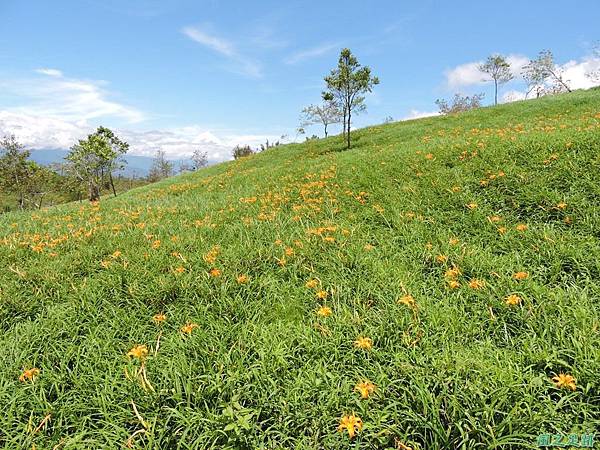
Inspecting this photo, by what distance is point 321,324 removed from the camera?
2492mm

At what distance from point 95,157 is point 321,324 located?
34558 millimetres

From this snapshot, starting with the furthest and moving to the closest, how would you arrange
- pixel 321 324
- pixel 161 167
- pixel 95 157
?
1. pixel 161 167
2. pixel 95 157
3. pixel 321 324

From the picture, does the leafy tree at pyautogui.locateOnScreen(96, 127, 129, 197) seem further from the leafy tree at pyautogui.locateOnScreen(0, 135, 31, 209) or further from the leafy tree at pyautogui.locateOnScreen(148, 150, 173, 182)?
the leafy tree at pyautogui.locateOnScreen(148, 150, 173, 182)

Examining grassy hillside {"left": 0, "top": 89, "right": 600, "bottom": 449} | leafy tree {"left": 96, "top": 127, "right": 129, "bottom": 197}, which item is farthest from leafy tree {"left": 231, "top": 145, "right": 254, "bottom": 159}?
grassy hillside {"left": 0, "top": 89, "right": 600, "bottom": 449}

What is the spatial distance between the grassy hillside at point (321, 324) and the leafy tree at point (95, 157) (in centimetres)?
2894

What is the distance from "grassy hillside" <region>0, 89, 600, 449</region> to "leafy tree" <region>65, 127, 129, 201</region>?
2894 cm

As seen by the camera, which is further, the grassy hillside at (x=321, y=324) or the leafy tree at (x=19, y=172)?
the leafy tree at (x=19, y=172)

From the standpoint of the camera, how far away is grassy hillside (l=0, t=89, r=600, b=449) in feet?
5.73

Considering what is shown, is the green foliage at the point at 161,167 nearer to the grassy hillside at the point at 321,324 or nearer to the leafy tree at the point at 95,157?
the leafy tree at the point at 95,157

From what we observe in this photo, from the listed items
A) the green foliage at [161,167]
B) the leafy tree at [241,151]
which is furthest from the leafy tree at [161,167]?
the leafy tree at [241,151]

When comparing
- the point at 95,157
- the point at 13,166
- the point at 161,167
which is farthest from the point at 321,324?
the point at 161,167

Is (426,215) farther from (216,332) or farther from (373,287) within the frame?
(216,332)

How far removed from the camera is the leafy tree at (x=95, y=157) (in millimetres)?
28562

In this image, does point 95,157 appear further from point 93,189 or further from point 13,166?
point 13,166
